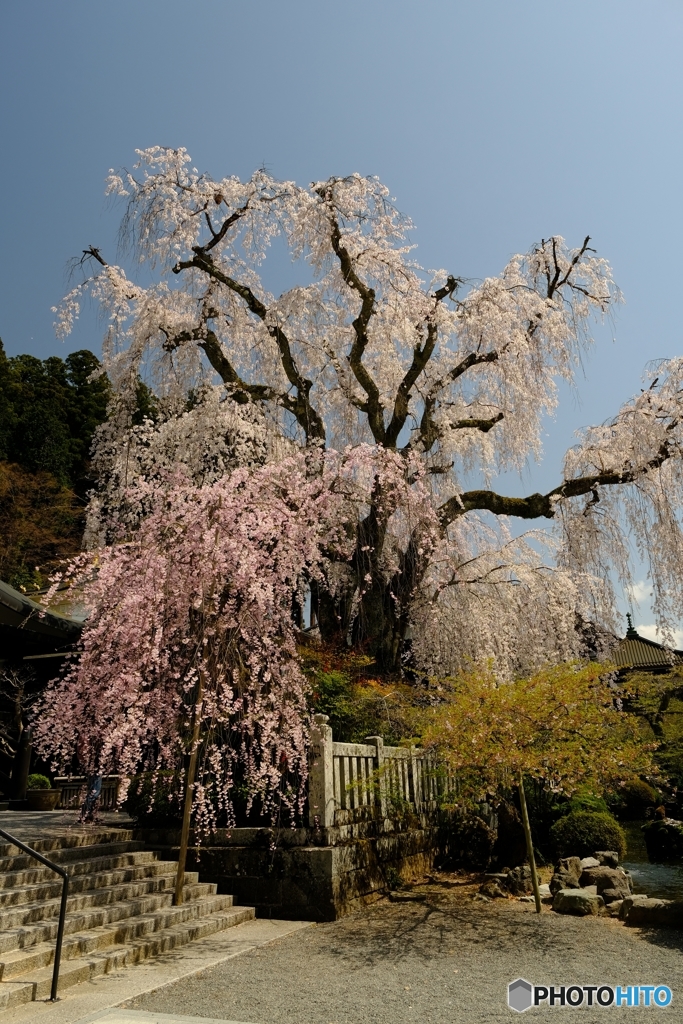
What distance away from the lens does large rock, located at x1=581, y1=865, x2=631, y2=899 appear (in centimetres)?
906

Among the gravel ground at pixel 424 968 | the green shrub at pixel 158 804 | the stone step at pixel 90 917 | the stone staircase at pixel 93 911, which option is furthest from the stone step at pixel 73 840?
the gravel ground at pixel 424 968

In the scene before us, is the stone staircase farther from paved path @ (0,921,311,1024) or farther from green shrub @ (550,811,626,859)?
green shrub @ (550,811,626,859)

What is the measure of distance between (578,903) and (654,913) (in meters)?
0.86

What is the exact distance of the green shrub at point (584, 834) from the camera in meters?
12.0

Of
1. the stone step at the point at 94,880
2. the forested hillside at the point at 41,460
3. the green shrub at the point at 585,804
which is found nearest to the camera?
the stone step at the point at 94,880

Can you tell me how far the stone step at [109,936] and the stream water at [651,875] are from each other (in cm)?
580

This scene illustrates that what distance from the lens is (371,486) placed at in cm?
1214

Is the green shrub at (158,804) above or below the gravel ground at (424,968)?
above

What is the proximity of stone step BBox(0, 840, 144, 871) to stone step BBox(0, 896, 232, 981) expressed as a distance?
1146 millimetres

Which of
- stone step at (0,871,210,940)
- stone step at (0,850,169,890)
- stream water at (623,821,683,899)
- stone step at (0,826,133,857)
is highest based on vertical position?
stone step at (0,826,133,857)

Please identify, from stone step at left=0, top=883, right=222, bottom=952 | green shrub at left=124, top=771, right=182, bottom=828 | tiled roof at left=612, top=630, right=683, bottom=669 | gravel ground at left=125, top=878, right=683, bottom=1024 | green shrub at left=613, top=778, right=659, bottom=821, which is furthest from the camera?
tiled roof at left=612, top=630, right=683, bottom=669

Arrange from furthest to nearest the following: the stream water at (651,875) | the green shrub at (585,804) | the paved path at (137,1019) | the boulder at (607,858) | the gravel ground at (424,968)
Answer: the green shrub at (585,804) → the boulder at (607,858) → the stream water at (651,875) → the gravel ground at (424,968) → the paved path at (137,1019)

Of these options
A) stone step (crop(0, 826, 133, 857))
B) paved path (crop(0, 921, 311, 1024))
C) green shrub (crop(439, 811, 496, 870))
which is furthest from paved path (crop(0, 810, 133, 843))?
green shrub (crop(439, 811, 496, 870))

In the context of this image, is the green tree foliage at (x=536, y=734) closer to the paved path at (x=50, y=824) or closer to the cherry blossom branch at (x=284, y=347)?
the paved path at (x=50, y=824)
